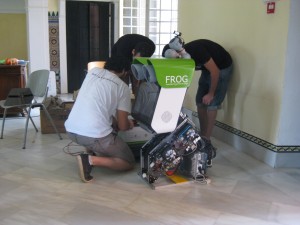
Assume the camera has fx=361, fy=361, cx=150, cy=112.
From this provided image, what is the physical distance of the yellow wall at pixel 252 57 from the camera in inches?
130

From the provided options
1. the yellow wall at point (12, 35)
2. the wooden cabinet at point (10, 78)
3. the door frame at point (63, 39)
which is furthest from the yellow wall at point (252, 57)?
the yellow wall at point (12, 35)

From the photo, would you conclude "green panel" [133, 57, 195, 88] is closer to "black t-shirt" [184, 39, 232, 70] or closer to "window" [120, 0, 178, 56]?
"black t-shirt" [184, 39, 232, 70]

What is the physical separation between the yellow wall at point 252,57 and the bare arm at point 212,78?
323 mm

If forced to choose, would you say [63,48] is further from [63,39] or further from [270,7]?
[270,7]

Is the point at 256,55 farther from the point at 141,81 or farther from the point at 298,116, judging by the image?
the point at 141,81

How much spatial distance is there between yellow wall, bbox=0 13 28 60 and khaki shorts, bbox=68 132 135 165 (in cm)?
666

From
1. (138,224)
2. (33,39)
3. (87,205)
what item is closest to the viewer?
(138,224)

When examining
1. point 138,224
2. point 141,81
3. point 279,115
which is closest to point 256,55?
point 279,115

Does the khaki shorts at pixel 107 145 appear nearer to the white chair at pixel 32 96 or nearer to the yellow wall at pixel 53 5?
the white chair at pixel 32 96

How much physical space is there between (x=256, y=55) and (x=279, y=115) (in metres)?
0.66

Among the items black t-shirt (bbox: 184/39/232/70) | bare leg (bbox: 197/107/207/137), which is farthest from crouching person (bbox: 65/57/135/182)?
bare leg (bbox: 197/107/207/137)

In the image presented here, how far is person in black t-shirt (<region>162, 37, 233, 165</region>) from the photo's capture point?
3.53 meters

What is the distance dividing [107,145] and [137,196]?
55 cm

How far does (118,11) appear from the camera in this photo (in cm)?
736
